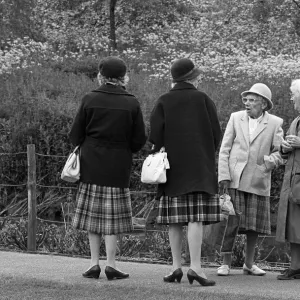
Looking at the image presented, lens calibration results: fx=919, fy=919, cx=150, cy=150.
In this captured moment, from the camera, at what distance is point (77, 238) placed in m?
10.2

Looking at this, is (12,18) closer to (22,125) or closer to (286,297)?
(22,125)

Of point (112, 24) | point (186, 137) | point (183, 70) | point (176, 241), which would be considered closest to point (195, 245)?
point (176, 241)

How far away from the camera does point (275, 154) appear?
26.4 ft

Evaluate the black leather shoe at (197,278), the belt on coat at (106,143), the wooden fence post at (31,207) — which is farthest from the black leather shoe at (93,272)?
the wooden fence post at (31,207)

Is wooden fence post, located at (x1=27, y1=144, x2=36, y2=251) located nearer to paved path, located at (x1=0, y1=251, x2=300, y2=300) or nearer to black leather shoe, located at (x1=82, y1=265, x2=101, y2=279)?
paved path, located at (x1=0, y1=251, x2=300, y2=300)

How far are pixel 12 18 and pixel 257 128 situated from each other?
17147 millimetres

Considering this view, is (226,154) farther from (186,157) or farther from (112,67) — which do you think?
(112,67)

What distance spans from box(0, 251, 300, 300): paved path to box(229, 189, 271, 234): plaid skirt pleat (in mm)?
441

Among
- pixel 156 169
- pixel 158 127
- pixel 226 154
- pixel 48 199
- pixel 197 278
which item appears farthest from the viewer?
pixel 48 199

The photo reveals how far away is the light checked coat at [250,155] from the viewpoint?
798cm

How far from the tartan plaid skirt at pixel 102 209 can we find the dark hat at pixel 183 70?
1068mm

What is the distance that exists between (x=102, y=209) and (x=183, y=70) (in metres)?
1.35

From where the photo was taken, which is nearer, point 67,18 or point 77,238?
point 77,238

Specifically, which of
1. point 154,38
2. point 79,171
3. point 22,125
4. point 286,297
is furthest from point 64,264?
point 154,38
